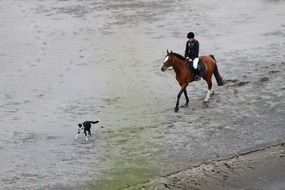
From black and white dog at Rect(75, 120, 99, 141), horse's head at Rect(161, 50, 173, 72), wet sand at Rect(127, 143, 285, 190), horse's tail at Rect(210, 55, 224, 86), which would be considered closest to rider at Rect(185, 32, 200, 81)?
horse's head at Rect(161, 50, 173, 72)

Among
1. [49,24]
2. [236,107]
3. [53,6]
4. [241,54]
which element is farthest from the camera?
[53,6]

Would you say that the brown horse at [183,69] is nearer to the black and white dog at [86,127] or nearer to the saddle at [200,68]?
the saddle at [200,68]

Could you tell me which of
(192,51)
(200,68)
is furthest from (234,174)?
(192,51)

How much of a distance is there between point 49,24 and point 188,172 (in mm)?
15917

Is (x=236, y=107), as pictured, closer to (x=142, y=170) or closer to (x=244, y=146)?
(x=244, y=146)

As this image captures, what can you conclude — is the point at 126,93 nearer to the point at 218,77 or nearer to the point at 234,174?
the point at 218,77

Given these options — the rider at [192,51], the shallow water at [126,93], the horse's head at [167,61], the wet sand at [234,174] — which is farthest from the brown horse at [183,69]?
the wet sand at [234,174]

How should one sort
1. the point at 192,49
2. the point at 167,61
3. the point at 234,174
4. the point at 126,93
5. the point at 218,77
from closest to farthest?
the point at 234,174 < the point at 167,61 < the point at 192,49 < the point at 218,77 < the point at 126,93

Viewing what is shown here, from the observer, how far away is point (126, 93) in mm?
19172

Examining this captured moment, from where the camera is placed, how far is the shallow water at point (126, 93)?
14.6 metres

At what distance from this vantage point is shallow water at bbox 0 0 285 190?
14.6 metres

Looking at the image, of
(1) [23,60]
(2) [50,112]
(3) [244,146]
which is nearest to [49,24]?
(1) [23,60]

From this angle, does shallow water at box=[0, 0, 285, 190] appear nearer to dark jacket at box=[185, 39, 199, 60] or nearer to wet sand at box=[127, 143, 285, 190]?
wet sand at box=[127, 143, 285, 190]

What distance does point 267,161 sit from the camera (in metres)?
14.5
